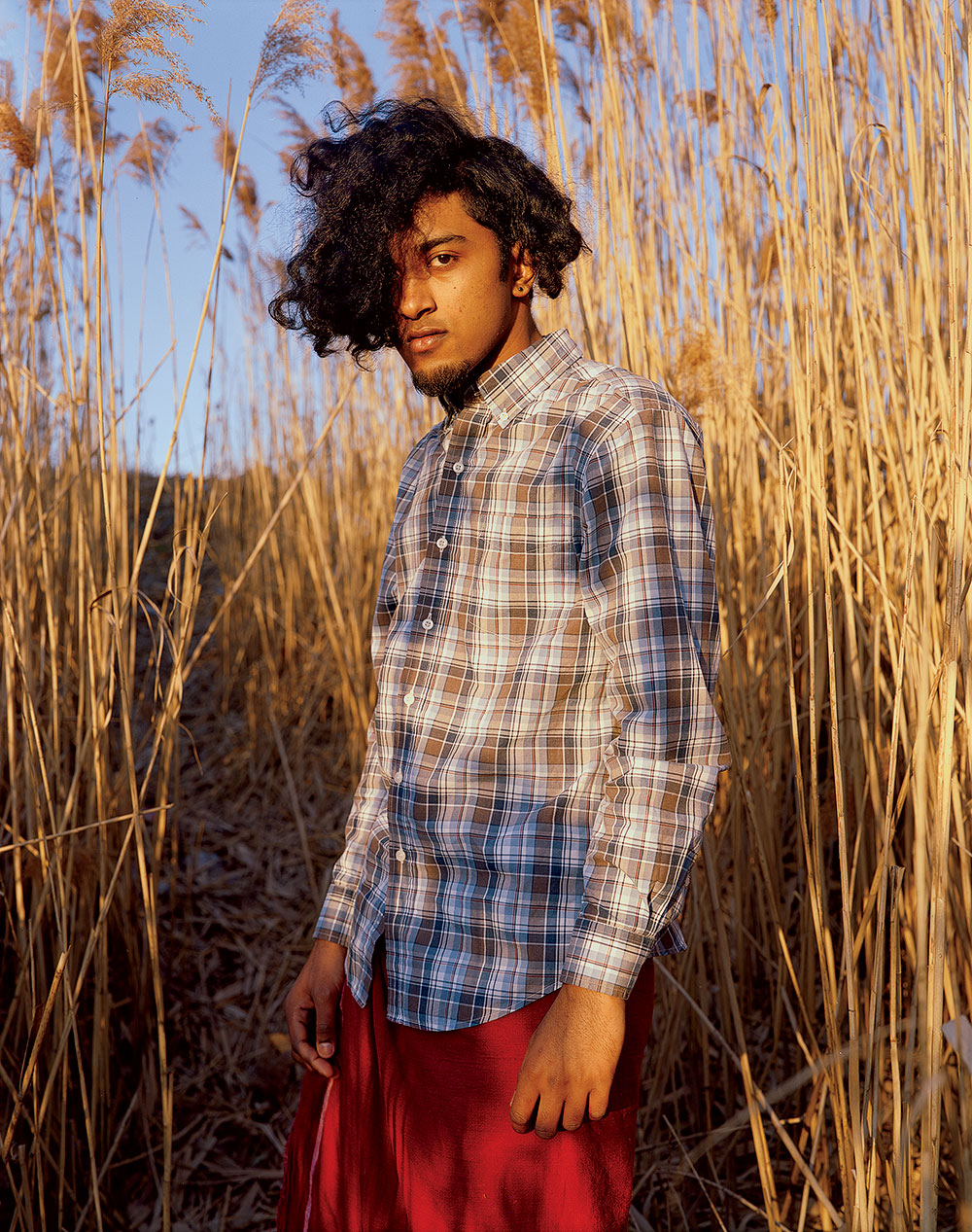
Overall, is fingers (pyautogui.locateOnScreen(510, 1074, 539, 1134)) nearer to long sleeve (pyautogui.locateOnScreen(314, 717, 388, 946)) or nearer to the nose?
long sleeve (pyautogui.locateOnScreen(314, 717, 388, 946))

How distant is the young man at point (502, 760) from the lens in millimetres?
688

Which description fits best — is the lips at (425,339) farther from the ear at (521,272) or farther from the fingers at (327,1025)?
the fingers at (327,1025)

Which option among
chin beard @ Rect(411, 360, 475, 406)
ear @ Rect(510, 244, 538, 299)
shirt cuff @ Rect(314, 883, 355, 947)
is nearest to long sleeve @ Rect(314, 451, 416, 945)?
shirt cuff @ Rect(314, 883, 355, 947)

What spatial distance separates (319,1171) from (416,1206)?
13 centimetres

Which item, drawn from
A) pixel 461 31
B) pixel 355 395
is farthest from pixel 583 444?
pixel 355 395

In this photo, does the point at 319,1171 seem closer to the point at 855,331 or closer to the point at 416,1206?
the point at 416,1206

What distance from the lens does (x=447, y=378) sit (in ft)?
2.81

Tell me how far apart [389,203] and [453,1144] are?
0.85m

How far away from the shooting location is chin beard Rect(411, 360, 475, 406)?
2.81 ft

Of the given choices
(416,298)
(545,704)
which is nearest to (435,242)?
(416,298)

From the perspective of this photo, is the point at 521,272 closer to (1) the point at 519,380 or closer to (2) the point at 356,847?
(1) the point at 519,380

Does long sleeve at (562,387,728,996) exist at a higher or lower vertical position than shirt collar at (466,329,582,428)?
lower

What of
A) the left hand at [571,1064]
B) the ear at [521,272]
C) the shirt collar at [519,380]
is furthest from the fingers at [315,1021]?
the ear at [521,272]

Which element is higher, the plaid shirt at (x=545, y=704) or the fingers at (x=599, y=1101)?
the plaid shirt at (x=545, y=704)
